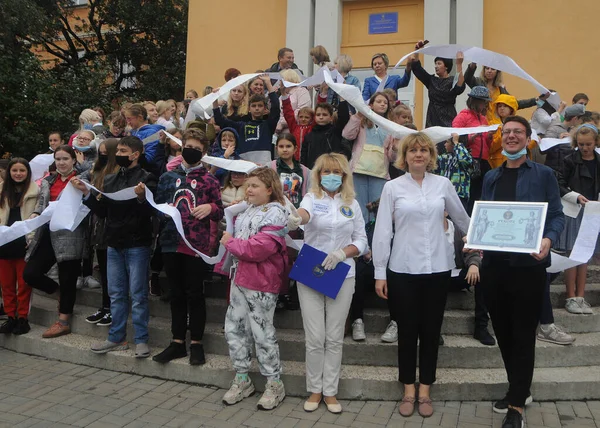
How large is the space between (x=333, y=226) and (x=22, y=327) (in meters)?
4.03

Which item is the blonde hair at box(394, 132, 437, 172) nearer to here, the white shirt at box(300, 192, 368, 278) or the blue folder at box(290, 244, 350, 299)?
the white shirt at box(300, 192, 368, 278)

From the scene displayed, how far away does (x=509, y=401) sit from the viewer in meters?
3.96

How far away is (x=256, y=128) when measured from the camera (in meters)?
6.85

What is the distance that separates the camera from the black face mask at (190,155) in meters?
5.00

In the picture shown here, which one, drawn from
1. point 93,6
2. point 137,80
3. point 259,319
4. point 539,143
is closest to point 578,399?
point 259,319

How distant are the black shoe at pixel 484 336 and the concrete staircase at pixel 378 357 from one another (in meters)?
0.07

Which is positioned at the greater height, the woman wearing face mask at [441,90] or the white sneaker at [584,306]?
the woman wearing face mask at [441,90]

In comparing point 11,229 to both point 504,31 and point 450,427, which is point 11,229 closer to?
point 450,427

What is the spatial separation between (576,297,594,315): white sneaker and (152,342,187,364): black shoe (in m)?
4.15

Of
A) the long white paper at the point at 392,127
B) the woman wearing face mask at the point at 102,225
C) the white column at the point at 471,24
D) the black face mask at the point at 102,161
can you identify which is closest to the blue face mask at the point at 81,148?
the woman wearing face mask at the point at 102,225

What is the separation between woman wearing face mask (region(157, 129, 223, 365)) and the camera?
4910 mm

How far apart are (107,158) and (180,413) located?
2.84 metres

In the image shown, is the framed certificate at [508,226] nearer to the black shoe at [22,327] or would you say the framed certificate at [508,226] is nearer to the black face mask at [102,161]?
the black face mask at [102,161]

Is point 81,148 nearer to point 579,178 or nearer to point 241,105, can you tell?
point 241,105
